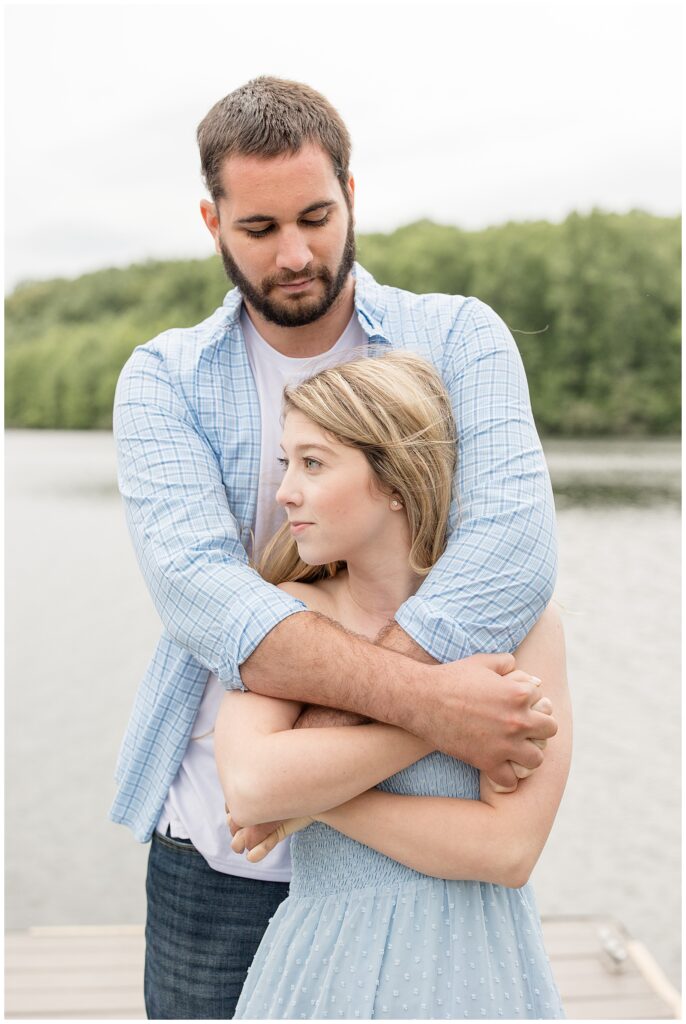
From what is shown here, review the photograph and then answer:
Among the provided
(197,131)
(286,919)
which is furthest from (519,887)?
(197,131)

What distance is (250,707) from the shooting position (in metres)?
1.59

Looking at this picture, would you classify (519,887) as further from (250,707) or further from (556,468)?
(556,468)

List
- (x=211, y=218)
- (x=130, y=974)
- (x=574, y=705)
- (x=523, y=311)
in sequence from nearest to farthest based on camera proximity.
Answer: (x=211, y=218), (x=130, y=974), (x=574, y=705), (x=523, y=311)

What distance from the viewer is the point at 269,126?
6.10ft

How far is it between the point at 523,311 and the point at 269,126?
1650 cm

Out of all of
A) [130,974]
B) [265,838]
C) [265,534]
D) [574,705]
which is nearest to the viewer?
[265,838]

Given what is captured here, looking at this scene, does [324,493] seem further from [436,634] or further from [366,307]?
[366,307]

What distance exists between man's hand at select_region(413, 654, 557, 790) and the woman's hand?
260 millimetres

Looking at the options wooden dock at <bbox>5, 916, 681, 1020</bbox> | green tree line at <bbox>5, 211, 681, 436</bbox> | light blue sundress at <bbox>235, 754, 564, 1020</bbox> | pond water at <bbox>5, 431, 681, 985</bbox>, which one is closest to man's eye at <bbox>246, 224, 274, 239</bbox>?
light blue sundress at <bbox>235, 754, 564, 1020</bbox>

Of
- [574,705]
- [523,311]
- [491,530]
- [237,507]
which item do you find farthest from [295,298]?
[523,311]

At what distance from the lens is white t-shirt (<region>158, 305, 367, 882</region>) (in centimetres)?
193

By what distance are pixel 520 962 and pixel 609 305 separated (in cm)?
1622

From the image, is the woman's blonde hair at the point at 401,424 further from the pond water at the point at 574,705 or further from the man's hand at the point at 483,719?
the pond water at the point at 574,705

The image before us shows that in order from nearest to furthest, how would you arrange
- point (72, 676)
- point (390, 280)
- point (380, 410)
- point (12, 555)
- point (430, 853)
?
1. point (430, 853)
2. point (380, 410)
3. point (72, 676)
4. point (390, 280)
5. point (12, 555)
